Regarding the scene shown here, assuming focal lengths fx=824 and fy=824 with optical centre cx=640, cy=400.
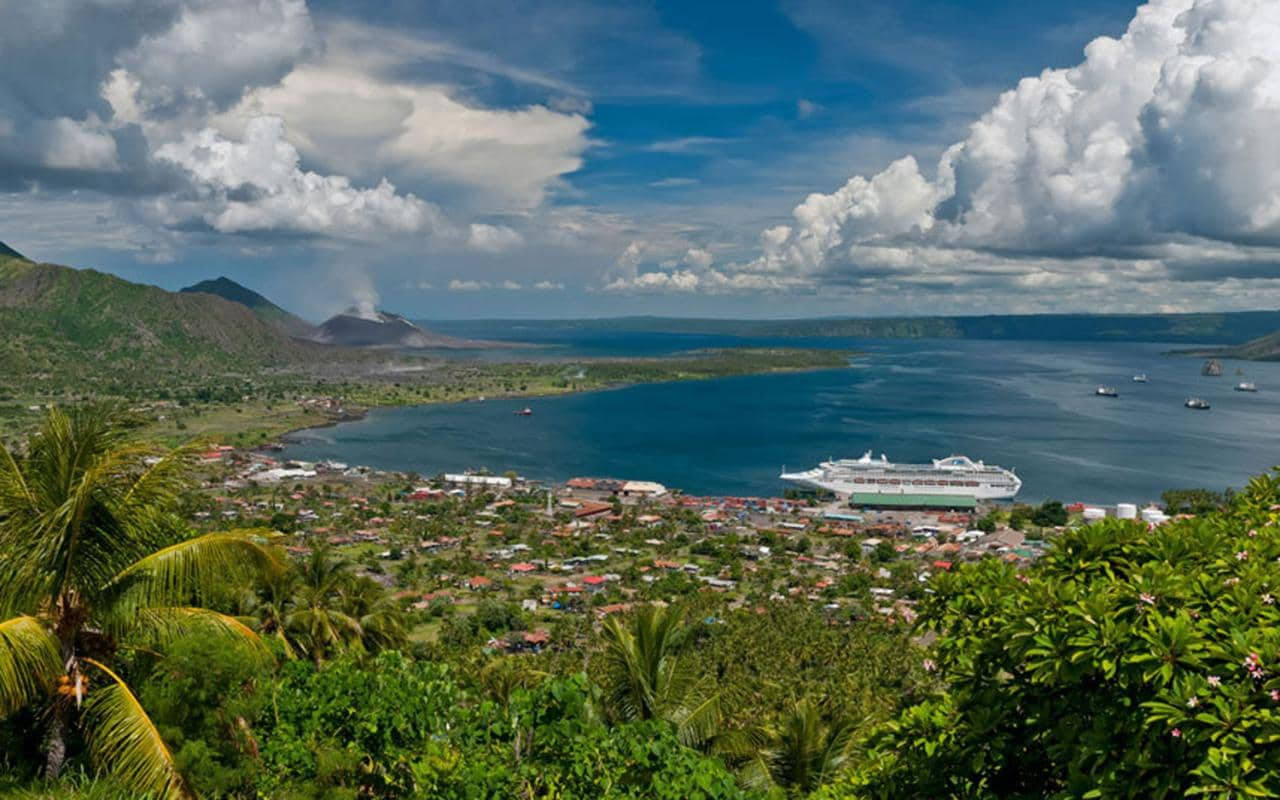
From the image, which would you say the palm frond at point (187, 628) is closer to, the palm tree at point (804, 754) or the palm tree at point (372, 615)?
the palm tree at point (804, 754)

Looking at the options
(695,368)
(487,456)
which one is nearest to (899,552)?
(487,456)

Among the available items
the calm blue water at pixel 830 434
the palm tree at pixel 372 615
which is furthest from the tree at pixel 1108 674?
the calm blue water at pixel 830 434

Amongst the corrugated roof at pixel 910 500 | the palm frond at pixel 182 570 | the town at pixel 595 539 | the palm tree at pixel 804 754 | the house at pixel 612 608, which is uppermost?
the palm frond at pixel 182 570

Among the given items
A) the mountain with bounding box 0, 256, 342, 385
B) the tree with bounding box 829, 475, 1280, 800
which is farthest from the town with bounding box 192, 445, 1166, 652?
the mountain with bounding box 0, 256, 342, 385

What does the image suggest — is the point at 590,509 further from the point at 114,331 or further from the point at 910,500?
the point at 114,331

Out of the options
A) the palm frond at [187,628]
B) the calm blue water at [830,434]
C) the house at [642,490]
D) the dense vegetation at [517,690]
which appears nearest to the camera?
the dense vegetation at [517,690]

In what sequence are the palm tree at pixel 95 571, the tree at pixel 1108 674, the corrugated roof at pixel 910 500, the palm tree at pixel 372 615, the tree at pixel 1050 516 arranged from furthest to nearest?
1. the corrugated roof at pixel 910 500
2. the tree at pixel 1050 516
3. the palm tree at pixel 372 615
4. the palm tree at pixel 95 571
5. the tree at pixel 1108 674
